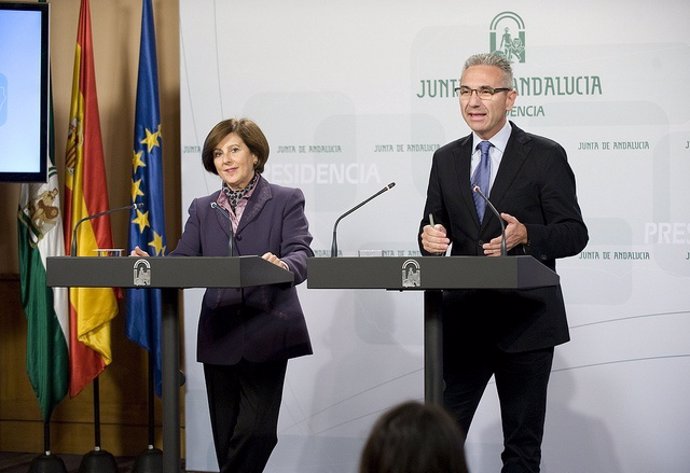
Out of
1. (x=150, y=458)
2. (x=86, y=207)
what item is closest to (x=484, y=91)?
(x=86, y=207)

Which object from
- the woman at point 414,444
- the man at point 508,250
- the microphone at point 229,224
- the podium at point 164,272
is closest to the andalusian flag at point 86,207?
the microphone at point 229,224

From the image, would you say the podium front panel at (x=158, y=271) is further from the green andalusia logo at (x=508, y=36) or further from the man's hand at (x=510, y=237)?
the green andalusia logo at (x=508, y=36)

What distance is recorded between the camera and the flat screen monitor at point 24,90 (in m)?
5.18

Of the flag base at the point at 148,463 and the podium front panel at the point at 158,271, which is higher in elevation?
the podium front panel at the point at 158,271

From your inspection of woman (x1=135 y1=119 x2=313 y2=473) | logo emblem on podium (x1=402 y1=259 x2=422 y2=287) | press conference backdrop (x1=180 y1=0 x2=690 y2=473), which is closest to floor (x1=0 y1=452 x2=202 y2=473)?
press conference backdrop (x1=180 y1=0 x2=690 y2=473)

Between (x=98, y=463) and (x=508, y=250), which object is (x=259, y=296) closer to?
(x=508, y=250)

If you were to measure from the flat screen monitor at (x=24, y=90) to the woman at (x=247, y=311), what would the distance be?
1.61 metres

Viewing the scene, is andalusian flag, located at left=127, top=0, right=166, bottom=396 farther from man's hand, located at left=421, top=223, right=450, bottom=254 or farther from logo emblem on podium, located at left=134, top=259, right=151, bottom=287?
man's hand, located at left=421, top=223, right=450, bottom=254

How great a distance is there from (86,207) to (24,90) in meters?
0.68

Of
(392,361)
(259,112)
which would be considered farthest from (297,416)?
(259,112)

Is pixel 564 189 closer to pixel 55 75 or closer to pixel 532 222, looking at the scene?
pixel 532 222

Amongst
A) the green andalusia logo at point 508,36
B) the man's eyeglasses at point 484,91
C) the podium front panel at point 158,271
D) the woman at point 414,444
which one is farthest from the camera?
the green andalusia logo at point 508,36

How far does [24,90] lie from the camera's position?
520cm

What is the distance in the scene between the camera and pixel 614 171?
495 cm
